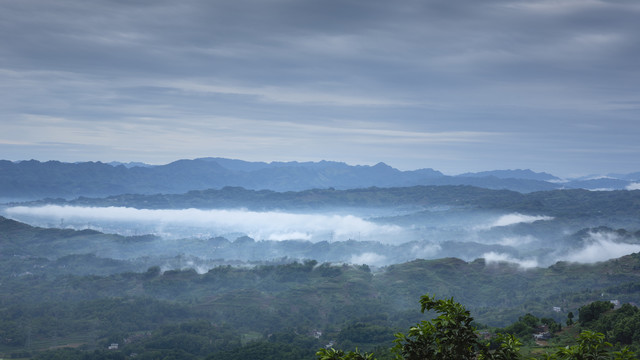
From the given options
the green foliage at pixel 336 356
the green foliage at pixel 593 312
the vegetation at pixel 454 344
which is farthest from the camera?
the green foliage at pixel 593 312

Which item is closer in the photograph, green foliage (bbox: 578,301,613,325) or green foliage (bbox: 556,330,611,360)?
green foliage (bbox: 556,330,611,360)

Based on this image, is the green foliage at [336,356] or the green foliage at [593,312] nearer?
the green foliage at [336,356]

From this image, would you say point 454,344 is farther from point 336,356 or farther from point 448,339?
point 336,356

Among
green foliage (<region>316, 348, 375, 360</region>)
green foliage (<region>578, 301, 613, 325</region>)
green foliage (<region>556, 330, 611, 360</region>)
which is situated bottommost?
green foliage (<region>578, 301, 613, 325</region>)

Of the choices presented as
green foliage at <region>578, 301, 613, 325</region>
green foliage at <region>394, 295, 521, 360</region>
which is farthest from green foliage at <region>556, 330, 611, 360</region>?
green foliage at <region>578, 301, 613, 325</region>

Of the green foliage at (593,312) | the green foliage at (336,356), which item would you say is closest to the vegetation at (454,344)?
the green foliage at (336,356)

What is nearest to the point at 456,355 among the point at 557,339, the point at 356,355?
the point at 356,355

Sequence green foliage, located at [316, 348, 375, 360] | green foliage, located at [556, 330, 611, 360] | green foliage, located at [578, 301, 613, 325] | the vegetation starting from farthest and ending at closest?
green foliage, located at [578, 301, 613, 325], green foliage, located at [316, 348, 375, 360], the vegetation, green foliage, located at [556, 330, 611, 360]

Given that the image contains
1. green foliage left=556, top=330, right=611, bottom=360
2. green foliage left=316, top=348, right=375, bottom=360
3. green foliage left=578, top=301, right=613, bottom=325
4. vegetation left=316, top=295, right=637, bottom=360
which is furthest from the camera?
green foliage left=578, top=301, right=613, bottom=325

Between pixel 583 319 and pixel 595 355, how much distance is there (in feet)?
593

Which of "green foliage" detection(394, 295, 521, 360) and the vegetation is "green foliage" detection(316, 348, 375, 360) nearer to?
the vegetation

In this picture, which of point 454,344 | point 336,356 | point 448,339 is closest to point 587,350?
point 454,344

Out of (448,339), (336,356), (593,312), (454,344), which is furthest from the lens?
(593,312)

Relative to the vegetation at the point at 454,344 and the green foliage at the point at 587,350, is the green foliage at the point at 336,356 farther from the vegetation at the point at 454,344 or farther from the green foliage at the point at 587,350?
the green foliage at the point at 587,350
